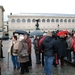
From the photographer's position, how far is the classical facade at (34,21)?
11706cm

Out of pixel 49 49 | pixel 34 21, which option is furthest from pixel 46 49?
pixel 34 21

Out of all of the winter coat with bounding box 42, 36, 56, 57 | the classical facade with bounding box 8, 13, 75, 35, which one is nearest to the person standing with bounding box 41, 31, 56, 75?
the winter coat with bounding box 42, 36, 56, 57

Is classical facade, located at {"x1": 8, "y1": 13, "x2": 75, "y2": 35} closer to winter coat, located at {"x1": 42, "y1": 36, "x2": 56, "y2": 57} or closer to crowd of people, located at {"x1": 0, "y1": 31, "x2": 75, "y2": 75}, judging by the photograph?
crowd of people, located at {"x1": 0, "y1": 31, "x2": 75, "y2": 75}

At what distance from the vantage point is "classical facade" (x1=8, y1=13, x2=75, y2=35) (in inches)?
4609

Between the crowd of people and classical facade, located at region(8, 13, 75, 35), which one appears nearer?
the crowd of people

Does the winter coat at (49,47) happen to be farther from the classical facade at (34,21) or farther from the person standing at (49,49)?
the classical facade at (34,21)

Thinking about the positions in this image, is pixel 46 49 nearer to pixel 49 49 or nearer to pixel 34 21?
pixel 49 49

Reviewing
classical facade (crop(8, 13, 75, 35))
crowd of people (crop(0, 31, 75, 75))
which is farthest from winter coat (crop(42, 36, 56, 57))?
classical facade (crop(8, 13, 75, 35))

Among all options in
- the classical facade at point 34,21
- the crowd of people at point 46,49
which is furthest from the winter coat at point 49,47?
the classical facade at point 34,21

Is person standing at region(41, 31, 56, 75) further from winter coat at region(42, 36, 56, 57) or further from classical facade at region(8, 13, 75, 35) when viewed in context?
classical facade at region(8, 13, 75, 35)

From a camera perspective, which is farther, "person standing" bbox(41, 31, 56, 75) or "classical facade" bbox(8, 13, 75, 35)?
"classical facade" bbox(8, 13, 75, 35)

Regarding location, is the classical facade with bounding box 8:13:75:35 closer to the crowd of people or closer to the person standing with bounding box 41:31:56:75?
the crowd of people

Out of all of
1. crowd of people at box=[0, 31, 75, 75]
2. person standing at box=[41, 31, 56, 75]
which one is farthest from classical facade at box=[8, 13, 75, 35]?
person standing at box=[41, 31, 56, 75]

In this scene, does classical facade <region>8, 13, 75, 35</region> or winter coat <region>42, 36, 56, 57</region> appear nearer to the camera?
winter coat <region>42, 36, 56, 57</region>
